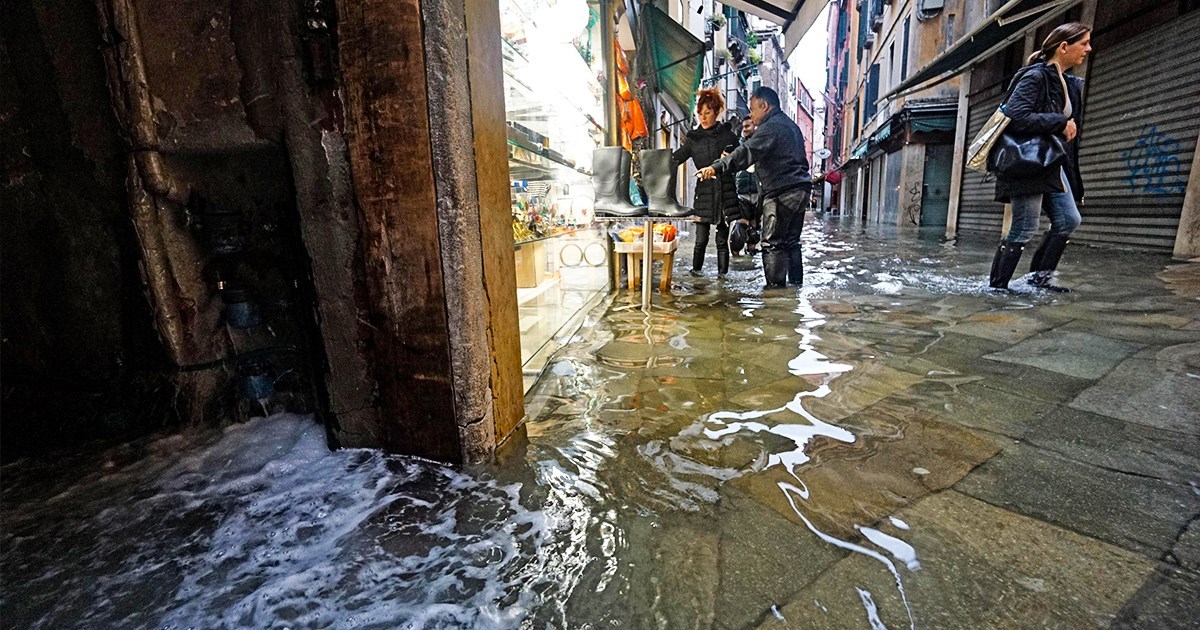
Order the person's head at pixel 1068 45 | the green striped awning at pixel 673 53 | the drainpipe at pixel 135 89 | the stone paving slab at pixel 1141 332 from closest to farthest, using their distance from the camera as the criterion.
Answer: the drainpipe at pixel 135 89 < the stone paving slab at pixel 1141 332 < the person's head at pixel 1068 45 < the green striped awning at pixel 673 53

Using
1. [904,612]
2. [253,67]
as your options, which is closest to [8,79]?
[253,67]

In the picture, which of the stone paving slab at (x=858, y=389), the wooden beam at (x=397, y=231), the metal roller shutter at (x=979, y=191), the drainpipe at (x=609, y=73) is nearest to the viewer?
the wooden beam at (x=397, y=231)

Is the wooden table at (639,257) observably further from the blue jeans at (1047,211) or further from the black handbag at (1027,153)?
the blue jeans at (1047,211)

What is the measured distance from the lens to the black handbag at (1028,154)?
4.37m

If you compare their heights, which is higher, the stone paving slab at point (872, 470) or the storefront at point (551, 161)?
the storefront at point (551, 161)

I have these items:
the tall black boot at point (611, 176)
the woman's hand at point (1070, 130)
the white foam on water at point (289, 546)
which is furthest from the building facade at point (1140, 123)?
the white foam on water at point (289, 546)

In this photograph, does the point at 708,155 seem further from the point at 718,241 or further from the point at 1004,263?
the point at 1004,263

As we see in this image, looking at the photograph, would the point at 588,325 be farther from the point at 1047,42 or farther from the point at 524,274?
the point at 1047,42

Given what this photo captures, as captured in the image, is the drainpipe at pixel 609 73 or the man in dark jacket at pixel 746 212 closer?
the drainpipe at pixel 609 73

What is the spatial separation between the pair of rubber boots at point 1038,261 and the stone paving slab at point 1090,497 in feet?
12.9

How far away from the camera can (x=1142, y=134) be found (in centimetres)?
763

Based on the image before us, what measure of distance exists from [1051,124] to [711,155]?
3486mm

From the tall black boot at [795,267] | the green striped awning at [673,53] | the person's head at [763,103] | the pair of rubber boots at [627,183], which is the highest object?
the green striped awning at [673,53]

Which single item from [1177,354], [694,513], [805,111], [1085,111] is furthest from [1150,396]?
[805,111]
